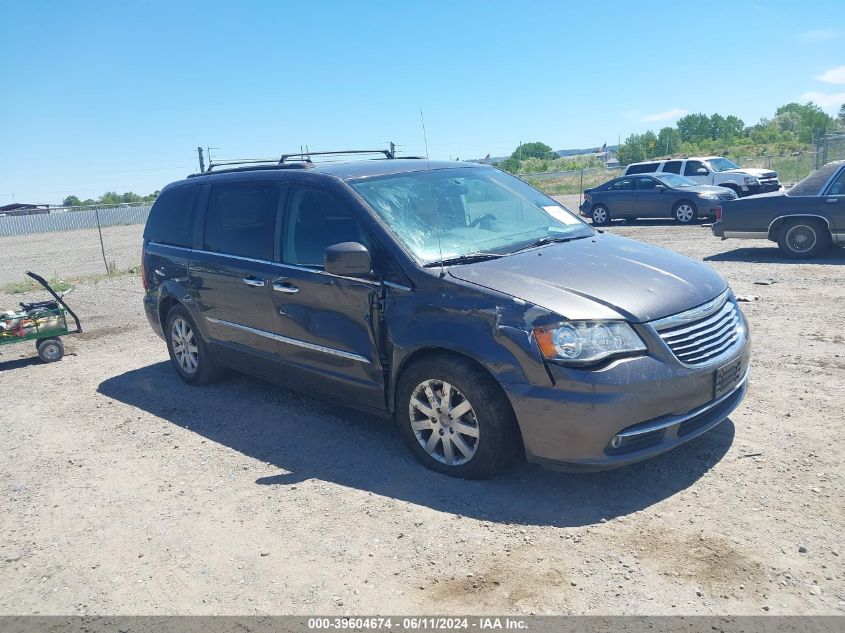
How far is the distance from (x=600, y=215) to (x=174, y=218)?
16343 mm

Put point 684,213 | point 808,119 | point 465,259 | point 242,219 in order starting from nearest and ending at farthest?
point 465,259 < point 242,219 < point 684,213 < point 808,119

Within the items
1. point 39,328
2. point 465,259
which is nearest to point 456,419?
point 465,259

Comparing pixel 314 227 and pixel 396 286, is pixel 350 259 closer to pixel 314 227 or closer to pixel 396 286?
pixel 396 286

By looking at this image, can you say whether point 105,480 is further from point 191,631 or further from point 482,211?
point 482,211

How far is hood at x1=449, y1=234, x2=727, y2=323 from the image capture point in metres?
3.90

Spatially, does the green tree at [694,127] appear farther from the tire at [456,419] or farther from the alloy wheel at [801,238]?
the tire at [456,419]

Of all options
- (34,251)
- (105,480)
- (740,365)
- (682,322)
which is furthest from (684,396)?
(34,251)

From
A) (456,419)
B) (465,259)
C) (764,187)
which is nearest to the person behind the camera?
(456,419)

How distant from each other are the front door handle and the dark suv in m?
0.01

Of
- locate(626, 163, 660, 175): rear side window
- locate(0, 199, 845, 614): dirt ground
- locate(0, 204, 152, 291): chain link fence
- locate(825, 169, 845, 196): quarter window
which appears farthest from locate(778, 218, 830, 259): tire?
locate(0, 204, 152, 291): chain link fence

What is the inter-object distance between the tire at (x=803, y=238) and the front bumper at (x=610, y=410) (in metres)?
8.83

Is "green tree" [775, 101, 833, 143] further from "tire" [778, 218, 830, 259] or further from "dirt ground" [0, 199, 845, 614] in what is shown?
"dirt ground" [0, 199, 845, 614]

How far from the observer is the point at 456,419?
166 inches

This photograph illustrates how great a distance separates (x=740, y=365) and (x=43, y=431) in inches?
213
